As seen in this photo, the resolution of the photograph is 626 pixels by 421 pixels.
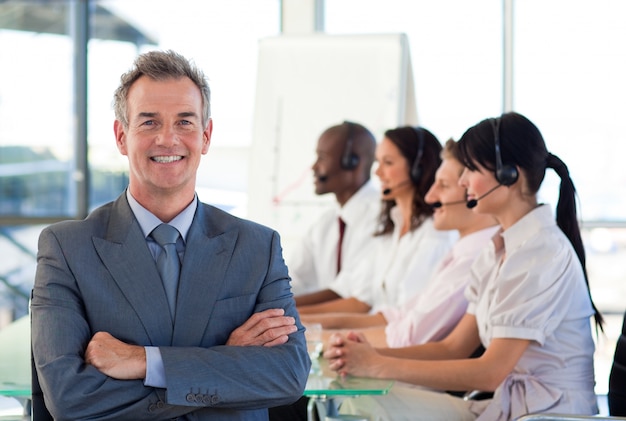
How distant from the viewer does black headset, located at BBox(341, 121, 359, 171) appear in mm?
4711

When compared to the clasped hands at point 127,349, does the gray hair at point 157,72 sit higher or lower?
higher

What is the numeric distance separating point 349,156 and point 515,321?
2276 mm

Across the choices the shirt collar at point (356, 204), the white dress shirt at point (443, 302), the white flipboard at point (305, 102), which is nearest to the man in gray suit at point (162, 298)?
the white dress shirt at point (443, 302)

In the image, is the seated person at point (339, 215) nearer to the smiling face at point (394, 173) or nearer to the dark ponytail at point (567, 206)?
the smiling face at point (394, 173)

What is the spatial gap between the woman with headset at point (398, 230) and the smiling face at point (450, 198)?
349 millimetres

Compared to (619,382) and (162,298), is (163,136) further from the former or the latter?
(619,382)

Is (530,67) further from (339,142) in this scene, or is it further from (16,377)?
(16,377)

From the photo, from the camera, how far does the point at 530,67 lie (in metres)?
6.41

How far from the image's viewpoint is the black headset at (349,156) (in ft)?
15.5

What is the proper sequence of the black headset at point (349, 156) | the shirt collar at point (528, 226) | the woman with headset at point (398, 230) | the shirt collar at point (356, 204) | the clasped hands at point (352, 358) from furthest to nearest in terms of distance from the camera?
the black headset at point (349, 156)
the shirt collar at point (356, 204)
the woman with headset at point (398, 230)
the shirt collar at point (528, 226)
the clasped hands at point (352, 358)

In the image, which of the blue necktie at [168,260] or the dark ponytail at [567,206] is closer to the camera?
the blue necktie at [168,260]

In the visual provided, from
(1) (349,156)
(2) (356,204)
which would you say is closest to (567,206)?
(2) (356,204)

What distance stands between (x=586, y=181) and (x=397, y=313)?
335 centimetres

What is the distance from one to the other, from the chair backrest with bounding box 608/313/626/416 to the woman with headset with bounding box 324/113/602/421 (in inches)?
4.4
